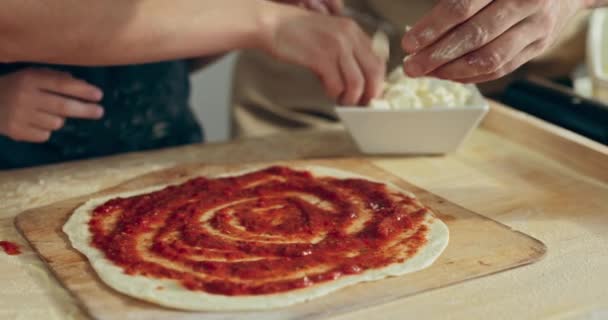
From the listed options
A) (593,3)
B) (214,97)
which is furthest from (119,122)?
(214,97)

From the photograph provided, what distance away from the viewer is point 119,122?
5.30 ft

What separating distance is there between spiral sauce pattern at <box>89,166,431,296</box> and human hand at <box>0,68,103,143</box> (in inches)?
8.5

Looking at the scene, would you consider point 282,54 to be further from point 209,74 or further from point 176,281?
point 209,74

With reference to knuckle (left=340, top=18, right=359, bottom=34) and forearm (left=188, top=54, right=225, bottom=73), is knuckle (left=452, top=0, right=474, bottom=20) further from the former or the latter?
forearm (left=188, top=54, right=225, bottom=73)

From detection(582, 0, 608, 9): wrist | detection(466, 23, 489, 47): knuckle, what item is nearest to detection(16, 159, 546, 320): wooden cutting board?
detection(466, 23, 489, 47): knuckle

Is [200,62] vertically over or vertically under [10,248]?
over

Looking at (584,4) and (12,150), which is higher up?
(584,4)

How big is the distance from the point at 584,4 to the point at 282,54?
527 mm

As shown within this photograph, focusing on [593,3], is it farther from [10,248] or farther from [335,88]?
[10,248]

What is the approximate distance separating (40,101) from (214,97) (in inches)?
57.6

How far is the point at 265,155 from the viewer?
59.6 inches

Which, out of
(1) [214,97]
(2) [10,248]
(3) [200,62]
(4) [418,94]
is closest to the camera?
(2) [10,248]

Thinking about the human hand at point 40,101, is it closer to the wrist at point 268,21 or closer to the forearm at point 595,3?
the wrist at point 268,21

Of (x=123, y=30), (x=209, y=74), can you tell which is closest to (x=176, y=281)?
(x=123, y=30)
